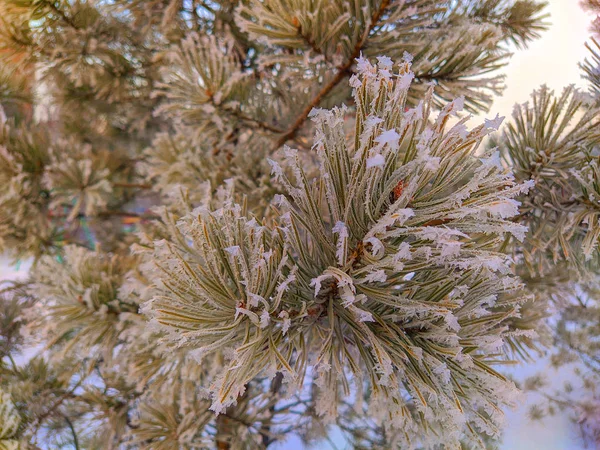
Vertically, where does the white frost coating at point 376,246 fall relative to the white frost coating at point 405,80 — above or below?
below

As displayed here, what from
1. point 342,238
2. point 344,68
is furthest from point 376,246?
point 344,68

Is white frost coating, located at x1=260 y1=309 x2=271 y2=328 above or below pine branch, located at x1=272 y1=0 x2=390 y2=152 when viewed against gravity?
below

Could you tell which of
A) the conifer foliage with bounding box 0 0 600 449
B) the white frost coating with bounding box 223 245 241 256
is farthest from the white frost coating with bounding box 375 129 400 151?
the white frost coating with bounding box 223 245 241 256

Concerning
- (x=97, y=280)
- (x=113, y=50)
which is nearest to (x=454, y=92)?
(x=97, y=280)

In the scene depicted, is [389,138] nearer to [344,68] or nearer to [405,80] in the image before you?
[405,80]

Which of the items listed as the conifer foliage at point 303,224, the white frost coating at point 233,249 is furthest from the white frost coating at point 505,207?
the white frost coating at point 233,249

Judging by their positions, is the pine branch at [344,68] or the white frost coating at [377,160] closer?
the white frost coating at [377,160]

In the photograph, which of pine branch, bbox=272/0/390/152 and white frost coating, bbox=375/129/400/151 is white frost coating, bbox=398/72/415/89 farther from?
pine branch, bbox=272/0/390/152

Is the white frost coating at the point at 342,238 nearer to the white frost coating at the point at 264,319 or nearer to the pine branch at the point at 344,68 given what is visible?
the white frost coating at the point at 264,319
